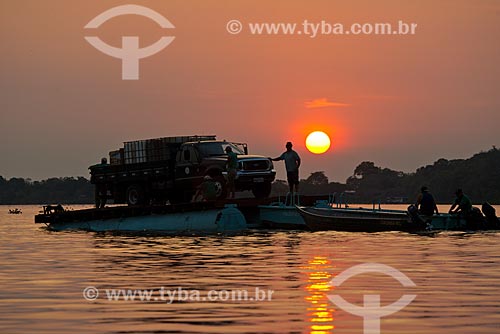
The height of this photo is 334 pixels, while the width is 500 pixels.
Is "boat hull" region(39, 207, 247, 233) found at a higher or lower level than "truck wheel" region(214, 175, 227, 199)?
lower

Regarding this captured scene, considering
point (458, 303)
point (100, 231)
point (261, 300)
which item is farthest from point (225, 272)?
point (100, 231)

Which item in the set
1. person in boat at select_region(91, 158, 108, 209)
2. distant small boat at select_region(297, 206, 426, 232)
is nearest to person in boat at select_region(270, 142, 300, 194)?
distant small boat at select_region(297, 206, 426, 232)

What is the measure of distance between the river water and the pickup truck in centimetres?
782

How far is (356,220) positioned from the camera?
4078 centimetres

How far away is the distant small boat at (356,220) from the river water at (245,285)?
3596mm

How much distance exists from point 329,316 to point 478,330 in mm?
2334

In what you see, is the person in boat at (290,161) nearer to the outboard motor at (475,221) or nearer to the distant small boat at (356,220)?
the distant small boat at (356,220)

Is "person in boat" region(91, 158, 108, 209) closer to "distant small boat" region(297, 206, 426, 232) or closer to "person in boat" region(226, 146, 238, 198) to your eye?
"person in boat" region(226, 146, 238, 198)

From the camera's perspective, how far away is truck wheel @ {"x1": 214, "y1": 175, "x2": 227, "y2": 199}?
43.4m

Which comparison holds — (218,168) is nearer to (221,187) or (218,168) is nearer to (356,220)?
(221,187)

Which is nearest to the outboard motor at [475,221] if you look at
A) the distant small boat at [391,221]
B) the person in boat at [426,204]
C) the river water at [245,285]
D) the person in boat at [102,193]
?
the distant small boat at [391,221]

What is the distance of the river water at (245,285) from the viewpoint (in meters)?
15.4

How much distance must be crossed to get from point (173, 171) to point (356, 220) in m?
8.60

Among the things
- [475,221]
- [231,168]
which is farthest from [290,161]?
[475,221]
